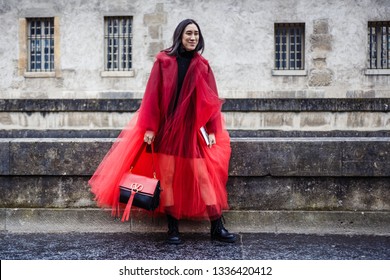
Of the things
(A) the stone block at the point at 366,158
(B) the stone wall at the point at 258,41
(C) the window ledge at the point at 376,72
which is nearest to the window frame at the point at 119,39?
(B) the stone wall at the point at 258,41

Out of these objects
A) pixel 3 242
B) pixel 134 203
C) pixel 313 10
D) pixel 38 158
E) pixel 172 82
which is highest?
pixel 313 10

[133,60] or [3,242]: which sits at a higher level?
[133,60]

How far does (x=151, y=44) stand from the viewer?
1788 cm

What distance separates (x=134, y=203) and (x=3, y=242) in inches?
45.5

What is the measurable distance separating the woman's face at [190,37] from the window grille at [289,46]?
1418cm

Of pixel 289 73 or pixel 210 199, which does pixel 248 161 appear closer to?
pixel 210 199

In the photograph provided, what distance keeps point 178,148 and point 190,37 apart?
0.88 m

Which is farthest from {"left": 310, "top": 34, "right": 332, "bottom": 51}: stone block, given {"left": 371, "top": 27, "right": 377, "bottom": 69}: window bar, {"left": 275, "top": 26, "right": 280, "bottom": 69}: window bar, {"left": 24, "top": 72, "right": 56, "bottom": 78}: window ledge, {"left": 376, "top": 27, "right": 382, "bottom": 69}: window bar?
{"left": 24, "top": 72, "right": 56, "bottom": 78}: window ledge

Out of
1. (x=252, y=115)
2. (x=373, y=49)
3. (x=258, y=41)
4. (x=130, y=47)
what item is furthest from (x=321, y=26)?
(x=252, y=115)

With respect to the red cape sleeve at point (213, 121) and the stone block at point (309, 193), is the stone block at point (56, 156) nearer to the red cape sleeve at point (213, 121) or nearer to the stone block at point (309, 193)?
the red cape sleeve at point (213, 121)

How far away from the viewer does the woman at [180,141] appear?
13.7ft

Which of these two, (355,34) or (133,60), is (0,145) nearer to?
(133,60)

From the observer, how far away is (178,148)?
4.18 m

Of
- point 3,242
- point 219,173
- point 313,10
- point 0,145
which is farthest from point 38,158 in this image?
point 313,10
